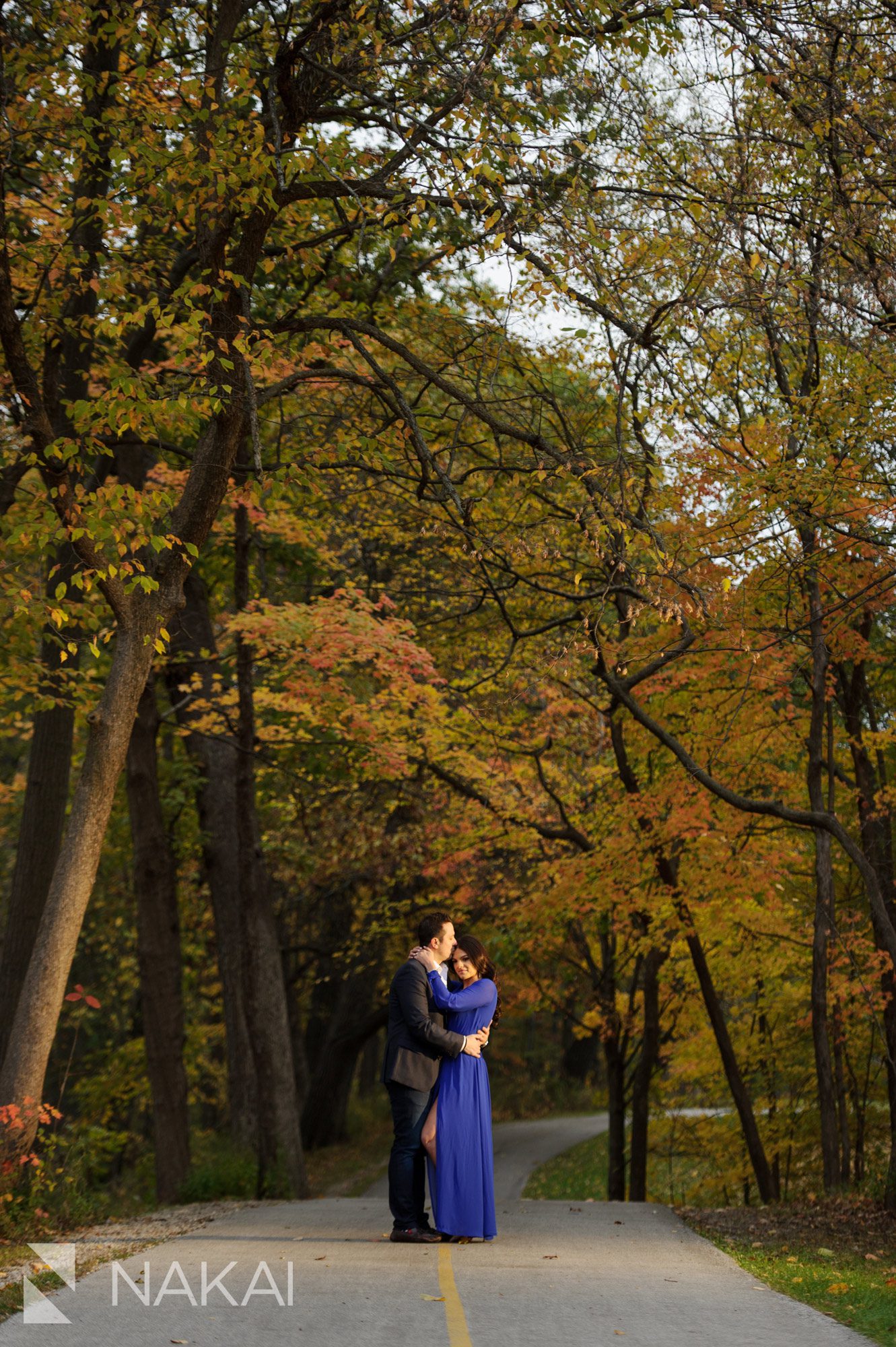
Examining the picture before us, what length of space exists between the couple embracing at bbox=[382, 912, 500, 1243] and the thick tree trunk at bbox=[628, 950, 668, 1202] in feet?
31.4

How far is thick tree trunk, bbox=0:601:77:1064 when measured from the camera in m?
12.6

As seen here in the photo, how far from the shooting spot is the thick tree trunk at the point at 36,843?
12.6 m

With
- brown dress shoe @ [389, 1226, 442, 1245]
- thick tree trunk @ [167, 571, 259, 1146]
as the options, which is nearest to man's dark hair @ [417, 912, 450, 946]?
brown dress shoe @ [389, 1226, 442, 1245]

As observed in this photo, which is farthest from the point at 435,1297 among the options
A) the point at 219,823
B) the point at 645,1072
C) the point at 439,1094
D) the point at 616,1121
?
the point at 616,1121

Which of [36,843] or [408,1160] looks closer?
[408,1160]

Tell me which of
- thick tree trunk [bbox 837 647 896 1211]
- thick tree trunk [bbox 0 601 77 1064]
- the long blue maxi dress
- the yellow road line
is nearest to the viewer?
the yellow road line

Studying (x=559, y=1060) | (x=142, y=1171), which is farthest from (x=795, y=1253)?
(x=559, y=1060)

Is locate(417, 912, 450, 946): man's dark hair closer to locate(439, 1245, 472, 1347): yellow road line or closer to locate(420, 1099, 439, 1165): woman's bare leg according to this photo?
locate(420, 1099, 439, 1165): woman's bare leg

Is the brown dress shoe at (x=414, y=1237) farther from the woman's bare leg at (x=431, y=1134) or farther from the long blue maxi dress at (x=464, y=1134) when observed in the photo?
the woman's bare leg at (x=431, y=1134)

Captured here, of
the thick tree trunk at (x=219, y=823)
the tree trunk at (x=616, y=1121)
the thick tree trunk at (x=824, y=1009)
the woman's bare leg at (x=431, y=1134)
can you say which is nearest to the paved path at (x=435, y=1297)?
the woman's bare leg at (x=431, y=1134)

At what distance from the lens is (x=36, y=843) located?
13.0m

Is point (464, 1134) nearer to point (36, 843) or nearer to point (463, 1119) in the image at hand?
point (463, 1119)

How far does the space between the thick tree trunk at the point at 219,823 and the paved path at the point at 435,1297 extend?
8.79 meters

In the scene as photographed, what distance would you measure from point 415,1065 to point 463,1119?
0.49 metres
